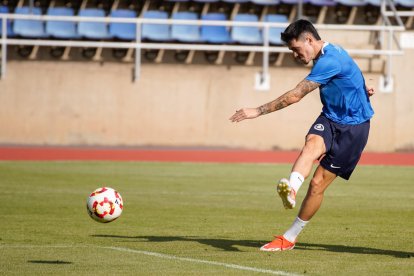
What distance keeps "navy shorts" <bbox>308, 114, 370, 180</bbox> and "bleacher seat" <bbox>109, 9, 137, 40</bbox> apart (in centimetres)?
1998

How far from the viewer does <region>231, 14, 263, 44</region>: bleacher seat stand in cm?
3077

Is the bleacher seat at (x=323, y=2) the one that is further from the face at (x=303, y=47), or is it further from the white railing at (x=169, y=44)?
the face at (x=303, y=47)

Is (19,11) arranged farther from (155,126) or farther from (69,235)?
(69,235)

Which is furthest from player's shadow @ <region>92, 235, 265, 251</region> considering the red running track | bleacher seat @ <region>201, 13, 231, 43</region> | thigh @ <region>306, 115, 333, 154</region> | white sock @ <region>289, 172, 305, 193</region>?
bleacher seat @ <region>201, 13, 231, 43</region>

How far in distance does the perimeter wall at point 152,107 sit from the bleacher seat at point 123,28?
0.84 metres

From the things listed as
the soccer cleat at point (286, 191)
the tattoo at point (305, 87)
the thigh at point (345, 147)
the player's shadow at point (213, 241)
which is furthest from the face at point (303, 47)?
the player's shadow at point (213, 241)

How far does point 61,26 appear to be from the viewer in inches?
1195

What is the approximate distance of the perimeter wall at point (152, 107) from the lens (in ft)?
97.5

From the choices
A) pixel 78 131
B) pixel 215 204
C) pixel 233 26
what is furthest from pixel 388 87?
pixel 215 204

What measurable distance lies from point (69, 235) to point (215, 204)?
14.5 feet

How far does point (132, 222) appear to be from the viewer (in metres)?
13.6

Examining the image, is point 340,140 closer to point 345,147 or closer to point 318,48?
point 345,147

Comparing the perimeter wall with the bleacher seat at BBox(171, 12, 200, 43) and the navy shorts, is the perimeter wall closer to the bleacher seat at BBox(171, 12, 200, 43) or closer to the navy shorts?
the bleacher seat at BBox(171, 12, 200, 43)

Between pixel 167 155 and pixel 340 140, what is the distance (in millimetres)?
17034
